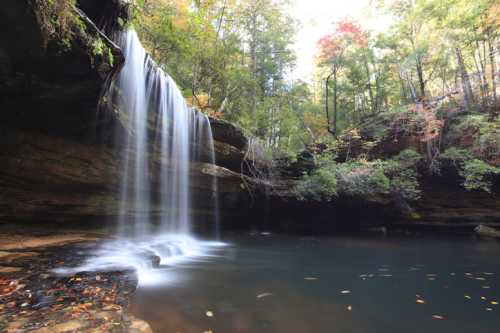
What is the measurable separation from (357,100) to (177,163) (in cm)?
1821

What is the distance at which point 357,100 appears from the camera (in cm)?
2289

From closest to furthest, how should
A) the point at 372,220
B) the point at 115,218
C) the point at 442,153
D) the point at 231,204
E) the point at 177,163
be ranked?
the point at 115,218 < the point at 177,163 < the point at 231,204 < the point at 442,153 < the point at 372,220

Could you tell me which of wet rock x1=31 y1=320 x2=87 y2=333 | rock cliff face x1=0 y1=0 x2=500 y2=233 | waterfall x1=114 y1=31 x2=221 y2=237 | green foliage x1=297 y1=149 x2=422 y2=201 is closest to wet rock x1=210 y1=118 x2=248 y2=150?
rock cliff face x1=0 y1=0 x2=500 y2=233

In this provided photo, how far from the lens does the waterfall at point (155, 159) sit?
7.93 meters

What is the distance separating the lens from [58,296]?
330 centimetres

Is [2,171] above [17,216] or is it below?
above

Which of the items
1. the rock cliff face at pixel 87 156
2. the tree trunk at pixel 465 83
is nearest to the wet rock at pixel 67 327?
the rock cliff face at pixel 87 156

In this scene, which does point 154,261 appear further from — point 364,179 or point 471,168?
point 471,168

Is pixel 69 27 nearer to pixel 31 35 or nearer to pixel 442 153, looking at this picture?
pixel 31 35

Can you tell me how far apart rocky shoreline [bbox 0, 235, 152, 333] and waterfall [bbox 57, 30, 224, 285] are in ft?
4.88

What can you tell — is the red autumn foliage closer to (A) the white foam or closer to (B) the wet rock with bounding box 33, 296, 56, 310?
(A) the white foam

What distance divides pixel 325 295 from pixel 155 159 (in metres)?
7.78

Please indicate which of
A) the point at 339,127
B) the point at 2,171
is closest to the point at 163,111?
the point at 2,171

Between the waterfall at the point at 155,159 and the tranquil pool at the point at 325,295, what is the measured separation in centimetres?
191
